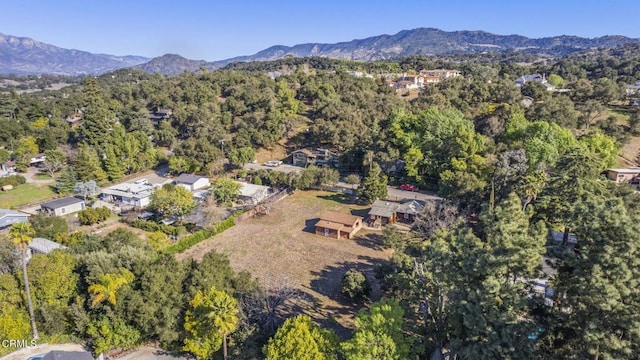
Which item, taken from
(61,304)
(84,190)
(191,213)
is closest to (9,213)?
(84,190)

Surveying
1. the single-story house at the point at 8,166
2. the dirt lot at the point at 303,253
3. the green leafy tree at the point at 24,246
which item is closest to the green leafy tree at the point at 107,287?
the green leafy tree at the point at 24,246

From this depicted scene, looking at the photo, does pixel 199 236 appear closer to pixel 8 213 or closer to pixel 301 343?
pixel 301 343

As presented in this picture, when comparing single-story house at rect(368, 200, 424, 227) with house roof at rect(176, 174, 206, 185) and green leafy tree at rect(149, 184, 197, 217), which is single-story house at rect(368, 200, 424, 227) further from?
house roof at rect(176, 174, 206, 185)

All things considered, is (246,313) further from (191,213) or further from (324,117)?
(324,117)

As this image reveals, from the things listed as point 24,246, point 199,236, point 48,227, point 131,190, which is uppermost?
point 24,246

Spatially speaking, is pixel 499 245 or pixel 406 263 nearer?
pixel 499 245

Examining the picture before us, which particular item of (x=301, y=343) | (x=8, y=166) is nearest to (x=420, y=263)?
(x=301, y=343)
